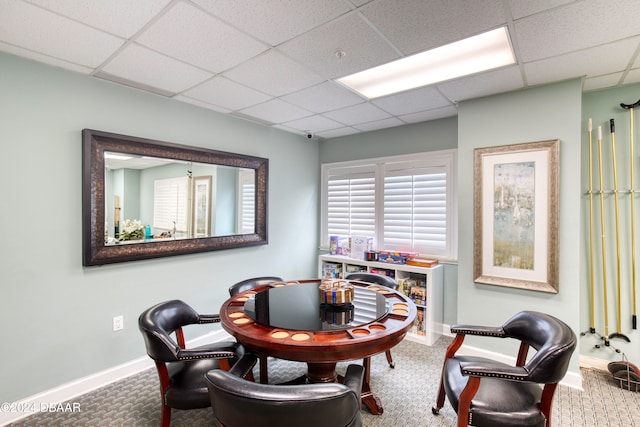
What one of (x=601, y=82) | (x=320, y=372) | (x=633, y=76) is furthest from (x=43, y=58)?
(x=633, y=76)

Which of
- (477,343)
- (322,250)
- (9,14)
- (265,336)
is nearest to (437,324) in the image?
(477,343)

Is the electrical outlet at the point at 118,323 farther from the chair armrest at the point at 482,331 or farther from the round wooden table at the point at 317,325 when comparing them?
the chair armrest at the point at 482,331

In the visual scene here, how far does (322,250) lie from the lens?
480 cm

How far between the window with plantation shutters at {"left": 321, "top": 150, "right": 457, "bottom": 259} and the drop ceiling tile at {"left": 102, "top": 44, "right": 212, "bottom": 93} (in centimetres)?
255

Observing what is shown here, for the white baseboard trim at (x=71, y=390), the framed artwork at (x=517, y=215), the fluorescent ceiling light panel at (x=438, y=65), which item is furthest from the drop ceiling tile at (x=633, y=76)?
the white baseboard trim at (x=71, y=390)

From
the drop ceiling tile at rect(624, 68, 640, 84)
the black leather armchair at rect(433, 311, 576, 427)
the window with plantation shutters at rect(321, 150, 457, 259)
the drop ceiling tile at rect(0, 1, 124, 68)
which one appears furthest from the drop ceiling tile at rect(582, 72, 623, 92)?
the drop ceiling tile at rect(0, 1, 124, 68)

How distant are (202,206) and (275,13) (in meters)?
2.19

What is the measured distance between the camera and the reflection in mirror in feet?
8.66

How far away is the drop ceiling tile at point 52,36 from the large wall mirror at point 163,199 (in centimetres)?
60

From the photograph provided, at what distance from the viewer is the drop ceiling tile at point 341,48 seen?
5.95 ft

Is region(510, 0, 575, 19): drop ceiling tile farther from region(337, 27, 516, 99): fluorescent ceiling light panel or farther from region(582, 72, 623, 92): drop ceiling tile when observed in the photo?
region(582, 72, 623, 92): drop ceiling tile

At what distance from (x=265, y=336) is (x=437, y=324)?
262cm

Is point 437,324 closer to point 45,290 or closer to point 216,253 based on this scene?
point 216,253

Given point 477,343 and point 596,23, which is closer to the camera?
point 596,23
